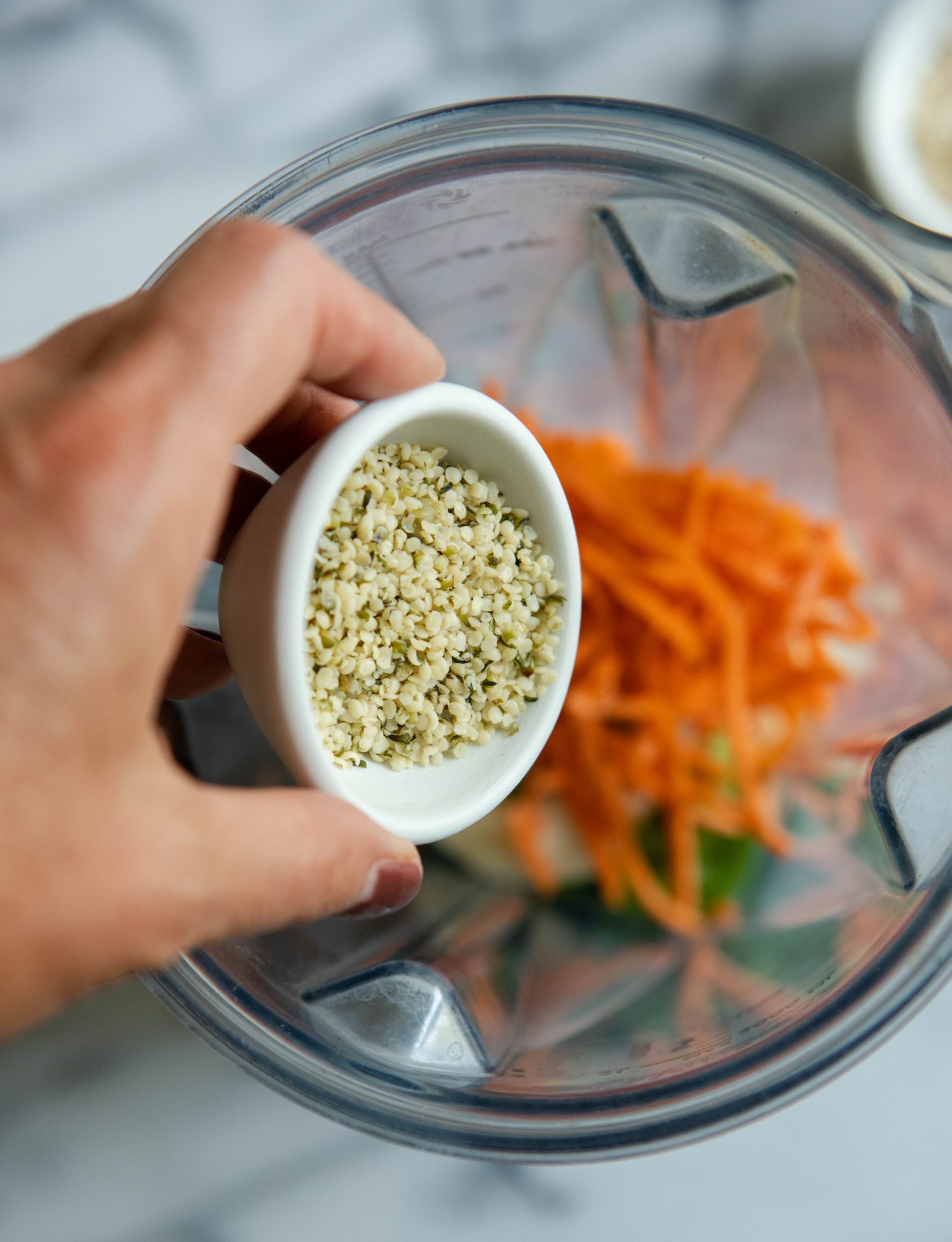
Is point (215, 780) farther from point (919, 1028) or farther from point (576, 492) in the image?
point (919, 1028)

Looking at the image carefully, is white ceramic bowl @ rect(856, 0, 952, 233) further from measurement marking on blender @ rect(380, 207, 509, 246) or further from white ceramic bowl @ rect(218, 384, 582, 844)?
white ceramic bowl @ rect(218, 384, 582, 844)

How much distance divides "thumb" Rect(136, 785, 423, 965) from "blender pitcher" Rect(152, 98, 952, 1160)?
6.7 inches

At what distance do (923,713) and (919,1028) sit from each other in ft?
0.98

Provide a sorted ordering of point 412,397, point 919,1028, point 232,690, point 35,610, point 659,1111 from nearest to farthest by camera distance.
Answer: point 35,610, point 412,397, point 659,1111, point 232,690, point 919,1028

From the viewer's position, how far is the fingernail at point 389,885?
498 millimetres

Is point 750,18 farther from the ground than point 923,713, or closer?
farther from the ground

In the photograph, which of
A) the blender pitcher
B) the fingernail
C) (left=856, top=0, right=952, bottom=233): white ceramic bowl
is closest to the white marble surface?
(left=856, top=0, right=952, bottom=233): white ceramic bowl

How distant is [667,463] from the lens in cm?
84

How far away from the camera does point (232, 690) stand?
718mm

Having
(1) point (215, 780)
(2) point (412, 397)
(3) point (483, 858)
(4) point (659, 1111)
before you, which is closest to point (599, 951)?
(3) point (483, 858)

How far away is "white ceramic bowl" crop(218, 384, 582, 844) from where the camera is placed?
1.51 feet

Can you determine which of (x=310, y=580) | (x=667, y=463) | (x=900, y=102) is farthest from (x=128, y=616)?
(x=900, y=102)

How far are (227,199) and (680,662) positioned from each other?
517 mm

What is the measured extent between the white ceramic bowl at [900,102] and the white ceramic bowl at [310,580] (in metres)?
0.46
